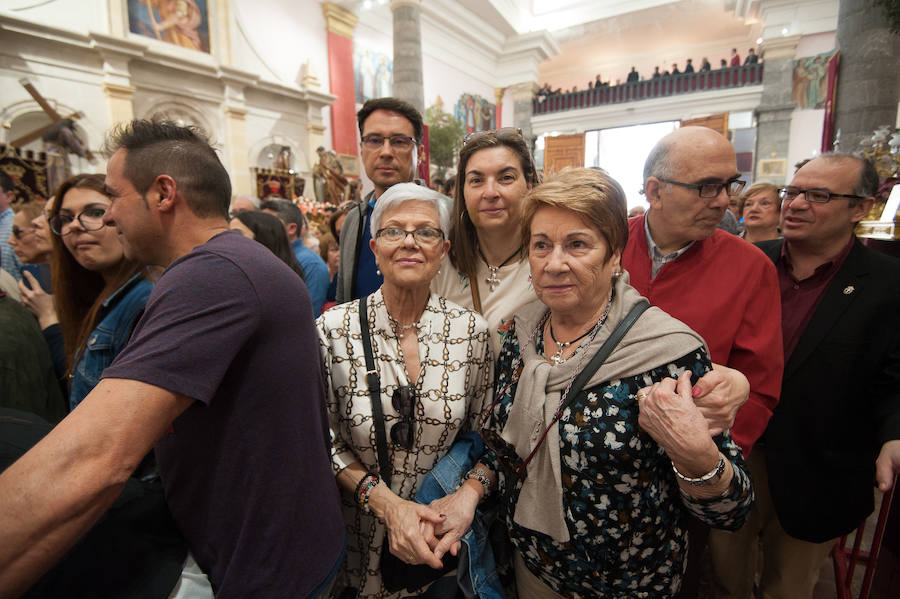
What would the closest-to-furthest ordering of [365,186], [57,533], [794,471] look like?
→ [57,533] < [794,471] < [365,186]

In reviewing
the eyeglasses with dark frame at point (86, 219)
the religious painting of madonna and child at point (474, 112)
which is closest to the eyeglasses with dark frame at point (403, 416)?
the eyeglasses with dark frame at point (86, 219)

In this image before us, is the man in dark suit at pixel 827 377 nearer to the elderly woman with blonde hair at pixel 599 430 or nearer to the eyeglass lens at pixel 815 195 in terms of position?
the eyeglass lens at pixel 815 195

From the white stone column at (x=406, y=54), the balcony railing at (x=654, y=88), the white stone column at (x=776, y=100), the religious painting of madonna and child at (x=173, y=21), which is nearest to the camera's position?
the religious painting of madonna and child at (x=173, y=21)

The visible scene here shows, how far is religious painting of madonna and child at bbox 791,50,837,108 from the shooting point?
12875 millimetres

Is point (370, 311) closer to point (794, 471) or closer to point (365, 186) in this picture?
point (794, 471)

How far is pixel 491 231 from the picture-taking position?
1858 millimetres

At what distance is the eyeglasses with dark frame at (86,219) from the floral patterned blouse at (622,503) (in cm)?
203

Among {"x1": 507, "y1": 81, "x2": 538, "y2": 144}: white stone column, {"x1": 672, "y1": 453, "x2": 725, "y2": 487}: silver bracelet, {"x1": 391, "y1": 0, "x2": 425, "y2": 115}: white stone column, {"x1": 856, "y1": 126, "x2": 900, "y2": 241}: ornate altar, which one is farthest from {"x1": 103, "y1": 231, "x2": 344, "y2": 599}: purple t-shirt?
{"x1": 507, "y1": 81, "x2": 538, "y2": 144}: white stone column

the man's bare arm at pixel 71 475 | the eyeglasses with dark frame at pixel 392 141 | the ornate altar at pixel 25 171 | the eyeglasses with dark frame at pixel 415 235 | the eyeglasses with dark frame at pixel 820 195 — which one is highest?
the ornate altar at pixel 25 171

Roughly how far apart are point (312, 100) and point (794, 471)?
1334cm

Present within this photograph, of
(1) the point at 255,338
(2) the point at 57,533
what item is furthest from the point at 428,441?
(2) the point at 57,533

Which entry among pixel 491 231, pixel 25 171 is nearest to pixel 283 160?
pixel 25 171

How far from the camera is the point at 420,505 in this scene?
1.36 m

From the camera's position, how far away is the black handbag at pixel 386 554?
1.43m
